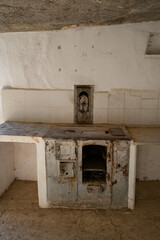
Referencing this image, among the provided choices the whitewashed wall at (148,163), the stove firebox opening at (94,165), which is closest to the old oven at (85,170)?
the stove firebox opening at (94,165)

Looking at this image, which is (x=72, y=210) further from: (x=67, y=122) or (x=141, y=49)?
(x=141, y=49)

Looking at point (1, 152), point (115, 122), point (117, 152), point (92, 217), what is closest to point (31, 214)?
point (92, 217)

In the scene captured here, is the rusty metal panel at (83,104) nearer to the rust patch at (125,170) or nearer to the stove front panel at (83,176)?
the stove front panel at (83,176)

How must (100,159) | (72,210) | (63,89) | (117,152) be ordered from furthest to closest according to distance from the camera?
1. (63,89)
2. (100,159)
3. (72,210)
4. (117,152)

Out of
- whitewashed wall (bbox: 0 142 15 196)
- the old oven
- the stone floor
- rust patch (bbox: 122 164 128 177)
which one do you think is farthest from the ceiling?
the stone floor

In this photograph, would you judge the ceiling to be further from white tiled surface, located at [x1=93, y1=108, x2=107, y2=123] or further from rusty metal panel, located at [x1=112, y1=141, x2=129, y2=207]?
rusty metal panel, located at [x1=112, y1=141, x2=129, y2=207]

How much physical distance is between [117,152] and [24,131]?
1198 millimetres

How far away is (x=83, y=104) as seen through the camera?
299cm

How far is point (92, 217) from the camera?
2.44 m

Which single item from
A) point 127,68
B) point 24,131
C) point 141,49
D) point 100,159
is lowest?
point 100,159

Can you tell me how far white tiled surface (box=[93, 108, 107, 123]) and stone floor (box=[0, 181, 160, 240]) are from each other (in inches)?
47.2

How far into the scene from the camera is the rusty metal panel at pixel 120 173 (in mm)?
2404

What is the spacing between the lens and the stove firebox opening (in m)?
2.51

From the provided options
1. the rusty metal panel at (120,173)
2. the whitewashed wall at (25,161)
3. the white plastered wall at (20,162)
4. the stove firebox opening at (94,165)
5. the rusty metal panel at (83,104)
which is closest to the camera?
the rusty metal panel at (120,173)
